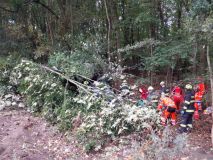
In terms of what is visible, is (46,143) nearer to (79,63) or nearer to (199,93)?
(79,63)

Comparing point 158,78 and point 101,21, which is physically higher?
point 101,21

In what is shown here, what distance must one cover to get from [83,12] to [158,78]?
5.17 metres

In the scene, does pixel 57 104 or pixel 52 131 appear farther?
pixel 57 104

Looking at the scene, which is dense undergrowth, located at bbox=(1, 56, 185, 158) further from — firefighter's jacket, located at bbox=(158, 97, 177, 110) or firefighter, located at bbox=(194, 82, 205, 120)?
firefighter, located at bbox=(194, 82, 205, 120)

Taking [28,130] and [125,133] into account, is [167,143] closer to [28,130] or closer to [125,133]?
[125,133]

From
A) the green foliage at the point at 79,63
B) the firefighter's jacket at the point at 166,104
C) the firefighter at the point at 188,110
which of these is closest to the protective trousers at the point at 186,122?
the firefighter at the point at 188,110

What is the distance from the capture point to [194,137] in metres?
8.27

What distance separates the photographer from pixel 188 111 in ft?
27.4

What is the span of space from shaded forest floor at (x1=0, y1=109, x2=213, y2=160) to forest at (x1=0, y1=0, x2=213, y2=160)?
1.1 inches

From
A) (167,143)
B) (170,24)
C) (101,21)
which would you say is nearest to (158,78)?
(170,24)

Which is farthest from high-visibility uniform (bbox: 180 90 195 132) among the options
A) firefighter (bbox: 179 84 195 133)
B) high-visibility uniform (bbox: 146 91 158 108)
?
high-visibility uniform (bbox: 146 91 158 108)

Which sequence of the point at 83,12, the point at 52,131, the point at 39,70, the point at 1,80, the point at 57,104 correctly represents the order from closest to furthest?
the point at 52,131 → the point at 57,104 → the point at 39,70 → the point at 1,80 → the point at 83,12

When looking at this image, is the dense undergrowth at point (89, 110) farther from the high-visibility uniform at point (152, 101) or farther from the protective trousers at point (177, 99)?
the protective trousers at point (177, 99)

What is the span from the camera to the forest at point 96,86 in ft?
22.8
